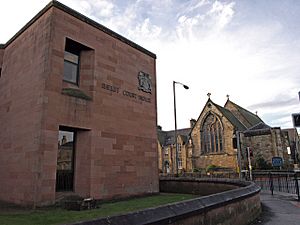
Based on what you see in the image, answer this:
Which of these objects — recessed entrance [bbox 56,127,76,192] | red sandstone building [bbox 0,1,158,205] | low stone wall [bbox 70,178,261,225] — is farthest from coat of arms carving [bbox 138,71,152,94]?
low stone wall [bbox 70,178,261,225]

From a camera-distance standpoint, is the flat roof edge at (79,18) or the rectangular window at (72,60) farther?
the rectangular window at (72,60)

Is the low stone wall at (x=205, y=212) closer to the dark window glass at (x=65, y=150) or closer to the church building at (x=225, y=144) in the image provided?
the dark window glass at (x=65, y=150)

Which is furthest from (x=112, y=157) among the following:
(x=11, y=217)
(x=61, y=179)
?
(x=11, y=217)

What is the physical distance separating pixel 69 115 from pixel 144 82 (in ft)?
16.6

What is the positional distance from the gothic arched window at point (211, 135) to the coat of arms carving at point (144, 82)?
115 feet

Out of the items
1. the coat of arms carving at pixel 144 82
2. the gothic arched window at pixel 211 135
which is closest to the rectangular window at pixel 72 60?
the coat of arms carving at pixel 144 82

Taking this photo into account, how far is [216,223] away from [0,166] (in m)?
9.49

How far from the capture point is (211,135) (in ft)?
156

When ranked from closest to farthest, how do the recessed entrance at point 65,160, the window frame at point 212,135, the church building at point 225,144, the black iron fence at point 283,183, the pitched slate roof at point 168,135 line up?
1. the recessed entrance at point 65,160
2. the black iron fence at point 283,183
3. the church building at point 225,144
4. the window frame at point 212,135
5. the pitched slate roof at point 168,135

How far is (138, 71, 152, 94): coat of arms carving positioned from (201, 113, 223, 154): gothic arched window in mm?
35012

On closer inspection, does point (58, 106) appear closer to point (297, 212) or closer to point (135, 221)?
point (135, 221)

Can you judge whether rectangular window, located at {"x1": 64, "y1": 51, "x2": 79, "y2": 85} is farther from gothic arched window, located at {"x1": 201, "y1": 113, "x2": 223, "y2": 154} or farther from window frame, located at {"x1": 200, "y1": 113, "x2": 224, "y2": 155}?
gothic arched window, located at {"x1": 201, "y1": 113, "x2": 223, "y2": 154}

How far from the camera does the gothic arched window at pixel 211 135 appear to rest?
1832 inches

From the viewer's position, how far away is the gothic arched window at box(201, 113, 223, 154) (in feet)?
153
